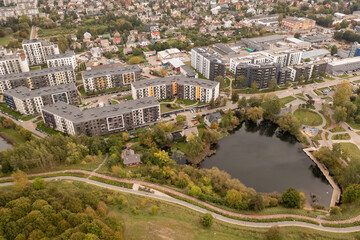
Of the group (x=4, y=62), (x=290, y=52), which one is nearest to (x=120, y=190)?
(x=4, y=62)

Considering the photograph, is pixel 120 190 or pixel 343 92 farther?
pixel 343 92

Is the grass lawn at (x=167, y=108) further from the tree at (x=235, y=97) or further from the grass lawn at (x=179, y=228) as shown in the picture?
the grass lawn at (x=179, y=228)

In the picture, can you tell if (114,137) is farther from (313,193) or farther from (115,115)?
(313,193)

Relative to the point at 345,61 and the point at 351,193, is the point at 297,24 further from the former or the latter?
the point at 351,193

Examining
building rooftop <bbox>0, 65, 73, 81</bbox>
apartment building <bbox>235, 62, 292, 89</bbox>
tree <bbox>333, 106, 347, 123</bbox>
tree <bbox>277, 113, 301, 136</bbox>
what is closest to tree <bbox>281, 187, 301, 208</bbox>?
tree <bbox>277, 113, 301, 136</bbox>

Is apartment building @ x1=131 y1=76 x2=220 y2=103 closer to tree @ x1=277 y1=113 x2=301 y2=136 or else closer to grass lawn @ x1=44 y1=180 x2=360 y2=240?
tree @ x1=277 y1=113 x2=301 y2=136

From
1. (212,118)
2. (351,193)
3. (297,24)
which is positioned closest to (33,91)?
(212,118)
